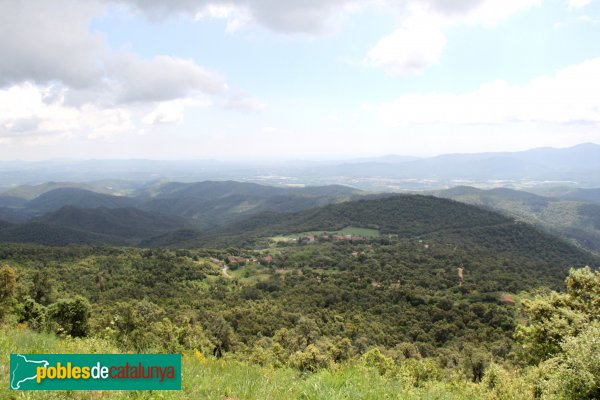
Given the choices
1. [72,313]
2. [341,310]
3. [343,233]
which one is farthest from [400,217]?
[72,313]

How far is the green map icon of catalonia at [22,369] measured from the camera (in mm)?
6329

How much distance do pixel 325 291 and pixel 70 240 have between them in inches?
6935

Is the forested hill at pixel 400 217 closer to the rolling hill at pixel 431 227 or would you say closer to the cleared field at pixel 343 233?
the rolling hill at pixel 431 227

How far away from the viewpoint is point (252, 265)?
10206 centimetres

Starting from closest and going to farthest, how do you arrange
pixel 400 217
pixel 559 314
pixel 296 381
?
pixel 296 381 < pixel 559 314 < pixel 400 217

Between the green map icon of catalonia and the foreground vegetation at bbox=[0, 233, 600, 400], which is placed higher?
the green map icon of catalonia

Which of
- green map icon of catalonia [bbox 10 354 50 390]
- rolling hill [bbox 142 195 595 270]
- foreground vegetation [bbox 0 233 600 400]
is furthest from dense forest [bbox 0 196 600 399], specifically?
green map icon of catalonia [bbox 10 354 50 390]

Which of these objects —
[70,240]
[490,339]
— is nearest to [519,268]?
[490,339]

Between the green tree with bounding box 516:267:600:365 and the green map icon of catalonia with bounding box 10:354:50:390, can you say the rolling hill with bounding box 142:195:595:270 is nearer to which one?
the green tree with bounding box 516:267:600:365

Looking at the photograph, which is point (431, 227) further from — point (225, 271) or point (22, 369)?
point (22, 369)

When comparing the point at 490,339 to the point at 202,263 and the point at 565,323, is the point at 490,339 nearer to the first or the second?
the point at 565,323

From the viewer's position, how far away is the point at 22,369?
675 cm

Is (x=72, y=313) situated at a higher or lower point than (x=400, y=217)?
higher

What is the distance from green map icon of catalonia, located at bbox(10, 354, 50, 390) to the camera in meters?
6.33
